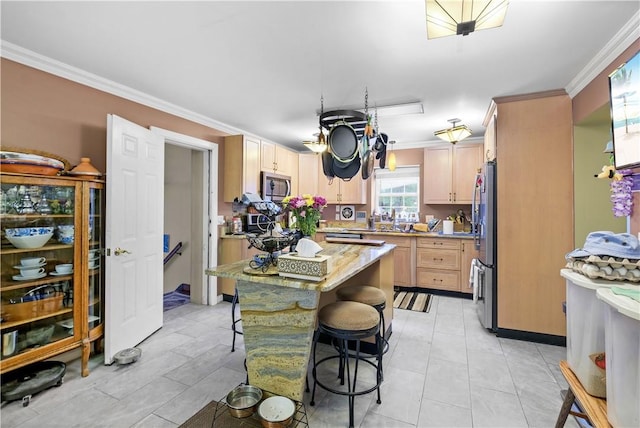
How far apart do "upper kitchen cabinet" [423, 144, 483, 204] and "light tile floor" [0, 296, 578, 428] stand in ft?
7.45

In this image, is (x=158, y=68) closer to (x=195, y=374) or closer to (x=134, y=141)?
(x=134, y=141)

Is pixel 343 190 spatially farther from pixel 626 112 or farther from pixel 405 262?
pixel 626 112

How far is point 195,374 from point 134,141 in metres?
2.11

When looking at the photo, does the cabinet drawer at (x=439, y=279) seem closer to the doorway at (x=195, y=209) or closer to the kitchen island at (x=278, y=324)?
the kitchen island at (x=278, y=324)

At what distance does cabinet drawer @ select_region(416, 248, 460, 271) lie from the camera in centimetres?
427

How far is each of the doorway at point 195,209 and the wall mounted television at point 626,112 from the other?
3832mm

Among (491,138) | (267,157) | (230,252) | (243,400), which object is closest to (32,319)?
(243,400)

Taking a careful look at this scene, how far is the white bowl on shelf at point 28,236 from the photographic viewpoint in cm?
195

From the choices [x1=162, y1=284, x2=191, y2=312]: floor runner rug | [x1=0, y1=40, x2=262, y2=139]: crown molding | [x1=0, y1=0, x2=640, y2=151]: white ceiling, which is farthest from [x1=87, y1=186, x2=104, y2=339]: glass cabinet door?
[x1=162, y1=284, x2=191, y2=312]: floor runner rug

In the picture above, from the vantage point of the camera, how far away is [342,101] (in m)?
3.12

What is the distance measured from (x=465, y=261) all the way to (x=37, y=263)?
4720 millimetres

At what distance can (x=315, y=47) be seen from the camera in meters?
2.04

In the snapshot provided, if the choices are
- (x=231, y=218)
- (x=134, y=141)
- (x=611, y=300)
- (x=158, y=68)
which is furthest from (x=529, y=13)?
(x=231, y=218)

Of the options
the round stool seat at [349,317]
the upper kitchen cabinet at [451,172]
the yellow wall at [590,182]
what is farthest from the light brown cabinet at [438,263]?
the round stool seat at [349,317]
